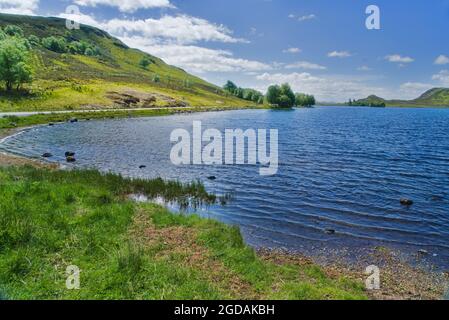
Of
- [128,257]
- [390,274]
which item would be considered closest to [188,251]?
[128,257]

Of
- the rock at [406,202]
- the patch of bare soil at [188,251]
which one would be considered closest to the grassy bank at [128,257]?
the patch of bare soil at [188,251]

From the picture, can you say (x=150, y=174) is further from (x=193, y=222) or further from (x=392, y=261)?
(x=392, y=261)

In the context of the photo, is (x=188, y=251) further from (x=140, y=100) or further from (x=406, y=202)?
(x=140, y=100)

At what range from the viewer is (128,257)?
11711mm

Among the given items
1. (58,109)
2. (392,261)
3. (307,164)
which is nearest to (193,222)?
(392,261)

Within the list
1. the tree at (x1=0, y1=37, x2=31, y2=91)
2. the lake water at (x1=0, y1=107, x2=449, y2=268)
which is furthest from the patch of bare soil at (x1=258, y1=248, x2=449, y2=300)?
the tree at (x1=0, y1=37, x2=31, y2=91)

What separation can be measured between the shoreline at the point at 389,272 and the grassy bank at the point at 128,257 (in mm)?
864

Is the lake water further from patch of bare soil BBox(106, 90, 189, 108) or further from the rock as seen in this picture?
patch of bare soil BBox(106, 90, 189, 108)

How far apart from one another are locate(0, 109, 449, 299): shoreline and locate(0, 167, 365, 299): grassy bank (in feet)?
2.83

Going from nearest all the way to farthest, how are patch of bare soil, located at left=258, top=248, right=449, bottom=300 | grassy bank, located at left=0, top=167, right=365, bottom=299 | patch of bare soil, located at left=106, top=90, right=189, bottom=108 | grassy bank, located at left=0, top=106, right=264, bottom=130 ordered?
1. grassy bank, located at left=0, top=167, right=365, bottom=299
2. patch of bare soil, located at left=258, top=248, right=449, bottom=300
3. grassy bank, located at left=0, top=106, right=264, bottom=130
4. patch of bare soil, located at left=106, top=90, right=189, bottom=108

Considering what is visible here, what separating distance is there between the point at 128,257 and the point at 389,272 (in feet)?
37.1

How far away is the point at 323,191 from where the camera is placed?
2859cm

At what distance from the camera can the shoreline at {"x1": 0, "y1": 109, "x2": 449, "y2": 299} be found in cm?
1289

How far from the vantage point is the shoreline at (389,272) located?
12887mm
